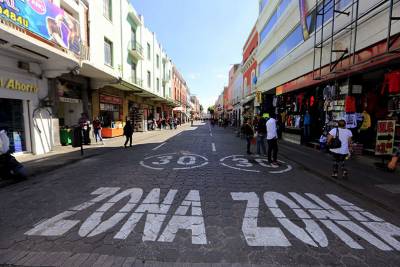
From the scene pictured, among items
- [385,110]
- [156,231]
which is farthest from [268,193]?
[385,110]

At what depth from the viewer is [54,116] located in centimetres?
1166

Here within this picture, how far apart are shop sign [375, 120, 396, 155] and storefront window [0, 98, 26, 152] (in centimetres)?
1442

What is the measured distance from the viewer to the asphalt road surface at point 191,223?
2.78 meters

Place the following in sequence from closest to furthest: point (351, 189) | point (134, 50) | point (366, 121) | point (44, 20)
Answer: point (351, 189) → point (44, 20) → point (366, 121) → point (134, 50)

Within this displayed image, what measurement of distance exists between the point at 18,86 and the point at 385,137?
14.3 metres

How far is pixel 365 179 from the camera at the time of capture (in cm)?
634

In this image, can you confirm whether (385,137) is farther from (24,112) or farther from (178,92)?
(178,92)

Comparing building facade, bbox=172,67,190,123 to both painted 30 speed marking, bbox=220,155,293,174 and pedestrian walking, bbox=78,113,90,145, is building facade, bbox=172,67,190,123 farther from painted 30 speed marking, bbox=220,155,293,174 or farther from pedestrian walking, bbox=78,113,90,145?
painted 30 speed marking, bbox=220,155,293,174

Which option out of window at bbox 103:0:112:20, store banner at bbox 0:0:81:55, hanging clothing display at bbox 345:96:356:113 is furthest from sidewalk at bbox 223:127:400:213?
window at bbox 103:0:112:20

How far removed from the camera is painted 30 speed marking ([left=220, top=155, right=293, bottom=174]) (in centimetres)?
741

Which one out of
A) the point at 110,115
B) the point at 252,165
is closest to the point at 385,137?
the point at 252,165

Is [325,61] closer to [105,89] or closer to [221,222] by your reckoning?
[221,222]

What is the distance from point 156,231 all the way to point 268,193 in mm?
2831

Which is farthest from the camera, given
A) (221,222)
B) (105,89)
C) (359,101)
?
(105,89)
